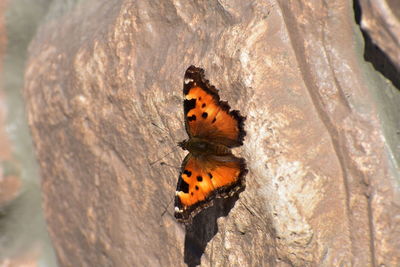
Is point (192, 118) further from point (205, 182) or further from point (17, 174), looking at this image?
point (17, 174)

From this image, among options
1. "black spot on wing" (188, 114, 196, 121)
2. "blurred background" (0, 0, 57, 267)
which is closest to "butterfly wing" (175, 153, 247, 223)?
"black spot on wing" (188, 114, 196, 121)

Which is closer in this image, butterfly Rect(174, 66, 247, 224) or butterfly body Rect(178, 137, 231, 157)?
butterfly Rect(174, 66, 247, 224)

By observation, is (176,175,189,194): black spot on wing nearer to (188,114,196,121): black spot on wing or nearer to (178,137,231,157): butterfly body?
(178,137,231,157): butterfly body

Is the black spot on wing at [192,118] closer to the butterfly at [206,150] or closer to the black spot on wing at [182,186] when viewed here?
the butterfly at [206,150]

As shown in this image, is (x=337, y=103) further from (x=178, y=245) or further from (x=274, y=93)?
(x=178, y=245)

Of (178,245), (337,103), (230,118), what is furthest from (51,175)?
(337,103)

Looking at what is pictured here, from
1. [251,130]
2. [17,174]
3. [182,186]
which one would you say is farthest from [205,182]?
[17,174]

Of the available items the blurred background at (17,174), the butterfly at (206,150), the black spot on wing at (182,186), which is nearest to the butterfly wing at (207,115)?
the butterfly at (206,150)
